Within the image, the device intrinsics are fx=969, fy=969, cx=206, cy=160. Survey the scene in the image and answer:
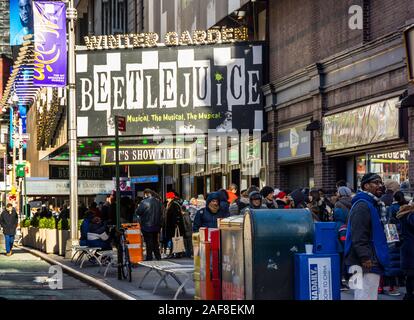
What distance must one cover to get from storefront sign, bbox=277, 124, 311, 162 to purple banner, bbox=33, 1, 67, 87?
25.2 ft

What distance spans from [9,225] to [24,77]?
1320 inches

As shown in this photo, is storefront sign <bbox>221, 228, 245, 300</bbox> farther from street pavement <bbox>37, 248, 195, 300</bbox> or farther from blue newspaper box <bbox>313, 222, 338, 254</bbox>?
street pavement <bbox>37, 248, 195, 300</bbox>

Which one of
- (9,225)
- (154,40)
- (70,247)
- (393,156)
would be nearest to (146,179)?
(9,225)

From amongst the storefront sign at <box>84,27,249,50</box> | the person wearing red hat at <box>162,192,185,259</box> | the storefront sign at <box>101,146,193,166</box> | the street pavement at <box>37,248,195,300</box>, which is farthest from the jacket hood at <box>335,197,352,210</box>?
the storefront sign at <box>101,146,193,166</box>

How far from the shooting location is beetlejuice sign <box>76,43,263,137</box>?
1404 inches

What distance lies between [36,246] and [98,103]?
6.58 meters

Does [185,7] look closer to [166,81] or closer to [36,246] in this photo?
[166,81]

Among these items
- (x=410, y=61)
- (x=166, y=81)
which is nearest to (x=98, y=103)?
(x=166, y=81)

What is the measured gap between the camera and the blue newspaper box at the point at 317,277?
38.9 ft

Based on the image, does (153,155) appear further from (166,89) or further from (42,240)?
(42,240)

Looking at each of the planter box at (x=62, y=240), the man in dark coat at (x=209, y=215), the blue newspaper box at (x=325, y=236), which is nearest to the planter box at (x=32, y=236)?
the planter box at (x=62, y=240)

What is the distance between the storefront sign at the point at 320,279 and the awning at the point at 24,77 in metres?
34.7

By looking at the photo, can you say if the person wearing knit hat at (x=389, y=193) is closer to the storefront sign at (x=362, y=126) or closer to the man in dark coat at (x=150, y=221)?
the storefront sign at (x=362, y=126)
